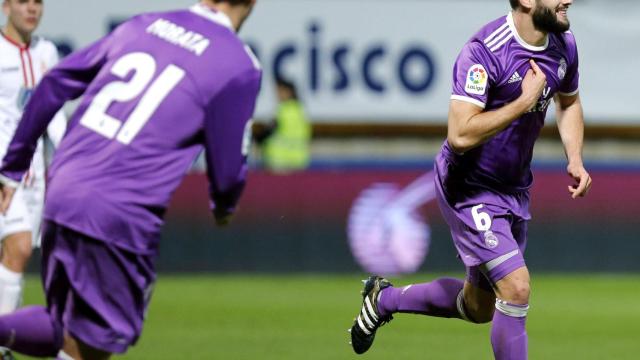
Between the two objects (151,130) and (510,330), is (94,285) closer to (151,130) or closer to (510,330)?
(151,130)

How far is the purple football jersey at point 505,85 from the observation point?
7070 millimetres

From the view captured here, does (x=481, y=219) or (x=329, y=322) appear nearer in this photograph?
(x=481, y=219)

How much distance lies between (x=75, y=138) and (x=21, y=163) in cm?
33

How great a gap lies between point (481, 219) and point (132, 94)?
2574 mm

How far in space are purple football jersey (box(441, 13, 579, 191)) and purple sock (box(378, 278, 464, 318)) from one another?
827 mm

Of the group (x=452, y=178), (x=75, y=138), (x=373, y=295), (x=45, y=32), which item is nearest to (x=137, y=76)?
(x=75, y=138)

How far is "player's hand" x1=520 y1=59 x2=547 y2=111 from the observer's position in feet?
22.4

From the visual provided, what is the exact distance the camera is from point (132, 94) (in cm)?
521

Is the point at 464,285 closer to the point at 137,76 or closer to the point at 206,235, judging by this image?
the point at 137,76

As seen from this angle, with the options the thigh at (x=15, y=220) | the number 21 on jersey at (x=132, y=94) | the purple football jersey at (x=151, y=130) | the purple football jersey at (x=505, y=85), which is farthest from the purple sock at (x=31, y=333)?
the thigh at (x=15, y=220)

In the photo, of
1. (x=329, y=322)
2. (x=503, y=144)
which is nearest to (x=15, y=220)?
(x=503, y=144)

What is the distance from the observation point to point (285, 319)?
1141 centimetres

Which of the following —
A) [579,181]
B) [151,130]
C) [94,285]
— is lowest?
[579,181]

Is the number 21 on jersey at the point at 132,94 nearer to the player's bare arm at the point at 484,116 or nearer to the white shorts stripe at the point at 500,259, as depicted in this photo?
the player's bare arm at the point at 484,116
